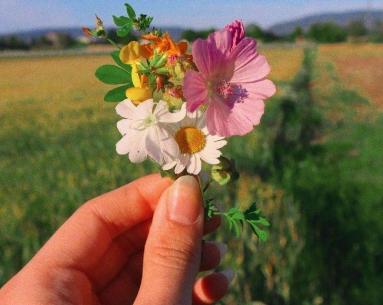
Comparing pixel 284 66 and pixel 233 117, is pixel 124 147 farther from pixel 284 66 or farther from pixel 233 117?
pixel 284 66

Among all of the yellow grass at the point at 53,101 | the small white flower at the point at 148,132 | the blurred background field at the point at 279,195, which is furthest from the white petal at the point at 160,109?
the yellow grass at the point at 53,101

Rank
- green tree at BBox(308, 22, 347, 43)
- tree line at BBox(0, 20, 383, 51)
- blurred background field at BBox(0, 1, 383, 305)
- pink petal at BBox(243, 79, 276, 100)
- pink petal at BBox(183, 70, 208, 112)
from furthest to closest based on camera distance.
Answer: green tree at BBox(308, 22, 347, 43) < tree line at BBox(0, 20, 383, 51) < blurred background field at BBox(0, 1, 383, 305) < pink petal at BBox(243, 79, 276, 100) < pink petal at BBox(183, 70, 208, 112)

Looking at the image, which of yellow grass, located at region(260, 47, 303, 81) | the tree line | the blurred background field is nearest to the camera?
the blurred background field

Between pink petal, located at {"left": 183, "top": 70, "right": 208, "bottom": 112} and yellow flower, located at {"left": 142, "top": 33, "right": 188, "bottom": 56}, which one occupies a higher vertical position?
yellow flower, located at {"left": 142, "top": 33, "right": 188, "bottom": 56}

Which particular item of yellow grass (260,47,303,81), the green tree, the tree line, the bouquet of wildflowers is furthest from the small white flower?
the green tree

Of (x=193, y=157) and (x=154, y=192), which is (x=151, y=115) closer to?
(x=193, y=157)

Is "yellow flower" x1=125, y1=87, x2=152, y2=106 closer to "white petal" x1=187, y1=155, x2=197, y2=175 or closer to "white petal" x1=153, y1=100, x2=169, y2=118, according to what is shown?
"white petal" x1=153, y1=100, x2=169, y2=118

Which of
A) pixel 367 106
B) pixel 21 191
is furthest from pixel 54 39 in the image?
pixel 21 191
